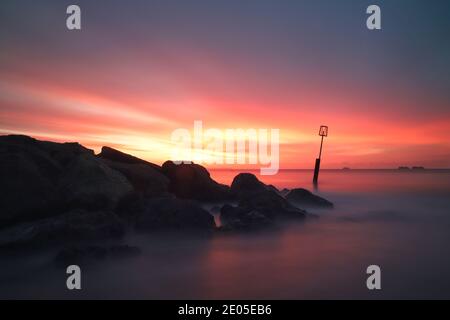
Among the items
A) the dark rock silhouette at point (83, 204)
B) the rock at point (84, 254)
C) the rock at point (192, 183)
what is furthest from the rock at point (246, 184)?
the rock at point (84, 254)

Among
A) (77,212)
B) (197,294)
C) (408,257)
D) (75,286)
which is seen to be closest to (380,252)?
(408,257)

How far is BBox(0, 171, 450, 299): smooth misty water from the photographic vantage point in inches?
226

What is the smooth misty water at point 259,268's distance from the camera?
5730mm

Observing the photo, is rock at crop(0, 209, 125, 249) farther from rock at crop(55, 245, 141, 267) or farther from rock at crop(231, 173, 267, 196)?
rock at crop(231, 173, 267, 196)

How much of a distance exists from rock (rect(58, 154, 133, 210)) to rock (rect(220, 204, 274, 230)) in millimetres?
3751

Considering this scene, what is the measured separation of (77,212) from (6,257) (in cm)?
190

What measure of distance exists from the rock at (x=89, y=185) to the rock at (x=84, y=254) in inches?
104

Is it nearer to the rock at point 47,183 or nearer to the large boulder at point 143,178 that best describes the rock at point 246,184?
the large boulder at point 143,178

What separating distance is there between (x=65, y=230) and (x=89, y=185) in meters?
2.00

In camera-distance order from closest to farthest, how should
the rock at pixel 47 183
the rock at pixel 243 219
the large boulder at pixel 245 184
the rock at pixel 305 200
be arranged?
the rock at pixel 47 183
the rock at pixel 243 219
the rock at pixel 305 200
the large boulder at pixel 245 184

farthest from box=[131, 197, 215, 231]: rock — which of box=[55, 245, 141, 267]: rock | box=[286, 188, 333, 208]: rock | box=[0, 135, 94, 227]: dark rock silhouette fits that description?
box=[286, 188, 333, 208]: rock

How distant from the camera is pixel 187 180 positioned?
15641mm

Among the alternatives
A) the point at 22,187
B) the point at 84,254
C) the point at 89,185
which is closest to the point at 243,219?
the point at 89,185
